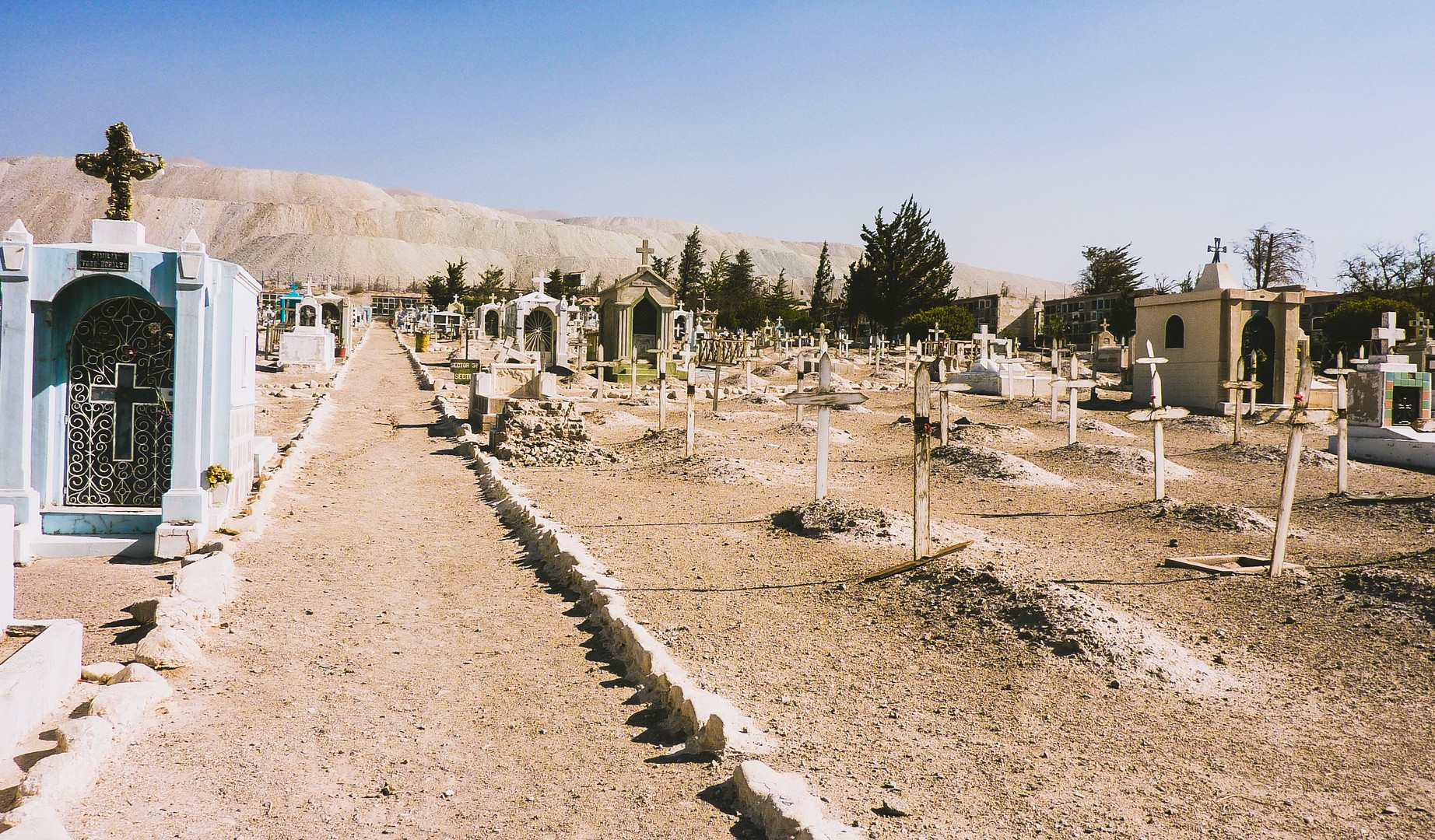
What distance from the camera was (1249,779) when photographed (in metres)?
4.09

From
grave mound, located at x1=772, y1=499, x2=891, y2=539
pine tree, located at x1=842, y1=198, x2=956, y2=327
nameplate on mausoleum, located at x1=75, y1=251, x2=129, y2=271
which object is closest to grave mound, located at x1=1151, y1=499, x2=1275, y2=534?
grave mound, located at x1=772, y1=499, x2=891, y2=539

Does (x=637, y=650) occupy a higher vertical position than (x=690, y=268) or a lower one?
lower

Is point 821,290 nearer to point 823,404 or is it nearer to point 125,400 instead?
point 823,404

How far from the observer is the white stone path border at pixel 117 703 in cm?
359

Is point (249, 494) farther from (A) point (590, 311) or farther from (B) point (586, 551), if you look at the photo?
(A) point (590, 311)

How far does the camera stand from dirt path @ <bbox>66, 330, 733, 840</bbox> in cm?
392

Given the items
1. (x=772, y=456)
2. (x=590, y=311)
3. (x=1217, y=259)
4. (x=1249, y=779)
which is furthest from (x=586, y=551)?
(x=590, y=311)

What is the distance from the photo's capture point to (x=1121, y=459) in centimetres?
1416

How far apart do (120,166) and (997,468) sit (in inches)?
432

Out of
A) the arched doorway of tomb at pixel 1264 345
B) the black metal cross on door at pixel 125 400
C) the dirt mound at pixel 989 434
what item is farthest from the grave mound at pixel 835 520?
the arched doorway of tomb at pixel 1264 345

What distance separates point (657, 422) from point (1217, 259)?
640 inches

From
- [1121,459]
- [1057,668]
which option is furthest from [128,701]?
[1121,459]

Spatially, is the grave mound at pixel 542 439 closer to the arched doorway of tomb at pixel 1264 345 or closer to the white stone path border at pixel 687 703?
the white stone path border at pixel 687 703

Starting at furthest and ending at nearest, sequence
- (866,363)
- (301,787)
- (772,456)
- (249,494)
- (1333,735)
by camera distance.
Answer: (866,363) < (772,456) < (249,494) < (1333,735) < (301,787)
